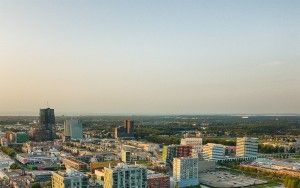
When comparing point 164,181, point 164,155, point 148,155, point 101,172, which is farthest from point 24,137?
point 164,181

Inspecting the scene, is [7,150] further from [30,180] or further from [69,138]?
[30,180]

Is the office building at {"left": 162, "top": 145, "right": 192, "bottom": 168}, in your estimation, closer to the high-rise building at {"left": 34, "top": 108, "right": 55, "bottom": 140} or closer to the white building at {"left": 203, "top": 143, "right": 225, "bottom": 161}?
the white building at {"left": 203, "top": 143, "right": 225, "bottom": 161}

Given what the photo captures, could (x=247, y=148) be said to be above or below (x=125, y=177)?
below

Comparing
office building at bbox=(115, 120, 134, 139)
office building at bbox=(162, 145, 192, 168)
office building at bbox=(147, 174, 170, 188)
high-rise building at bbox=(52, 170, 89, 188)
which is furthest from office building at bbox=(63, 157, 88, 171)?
office building at bbox=(115, 120, 134, 139)

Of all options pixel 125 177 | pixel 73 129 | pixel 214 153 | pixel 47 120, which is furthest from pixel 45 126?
pixel 125 177

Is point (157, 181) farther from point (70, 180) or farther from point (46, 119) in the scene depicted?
point (46, 119)
